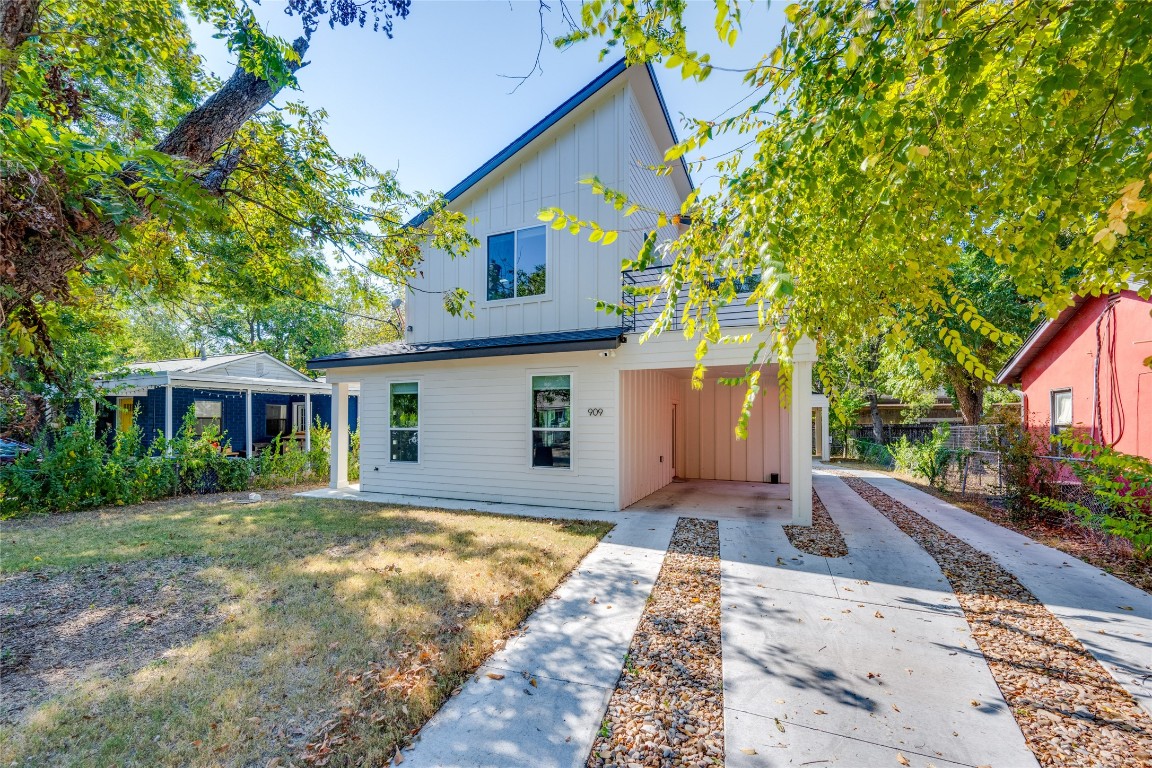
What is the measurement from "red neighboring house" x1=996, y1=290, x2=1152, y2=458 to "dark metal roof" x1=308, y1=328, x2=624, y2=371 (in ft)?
23.8

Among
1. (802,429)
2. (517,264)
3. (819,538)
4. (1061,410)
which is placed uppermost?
(517,264)

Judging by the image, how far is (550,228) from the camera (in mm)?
8922

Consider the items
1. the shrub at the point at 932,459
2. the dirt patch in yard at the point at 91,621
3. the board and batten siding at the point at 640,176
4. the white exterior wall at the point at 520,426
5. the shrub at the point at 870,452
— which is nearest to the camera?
the dirt patch in yard at the point at 91,621

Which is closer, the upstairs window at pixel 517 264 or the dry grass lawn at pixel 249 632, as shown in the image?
the dry grass lawn at pixel 249 632

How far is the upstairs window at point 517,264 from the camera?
9.05 metres

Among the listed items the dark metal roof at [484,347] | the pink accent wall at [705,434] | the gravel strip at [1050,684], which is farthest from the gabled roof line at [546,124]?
the gravel strip at [1050,684]

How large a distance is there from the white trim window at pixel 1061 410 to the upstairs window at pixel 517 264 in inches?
411

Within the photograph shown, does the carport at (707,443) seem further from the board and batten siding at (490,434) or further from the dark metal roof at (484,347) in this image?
the dark metal roof at (484,347)

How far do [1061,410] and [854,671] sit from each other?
10.2 m

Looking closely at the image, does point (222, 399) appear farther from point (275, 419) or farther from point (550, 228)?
point (550, 228)

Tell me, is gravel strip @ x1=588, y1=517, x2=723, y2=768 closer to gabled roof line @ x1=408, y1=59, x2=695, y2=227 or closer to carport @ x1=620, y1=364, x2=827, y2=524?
carport @ x1=620, y1=364, x2=827, y2=524

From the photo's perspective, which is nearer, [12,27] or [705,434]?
[12,27]

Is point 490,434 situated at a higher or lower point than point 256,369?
lower

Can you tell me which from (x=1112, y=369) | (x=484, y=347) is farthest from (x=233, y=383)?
(x=1112, y=369)
